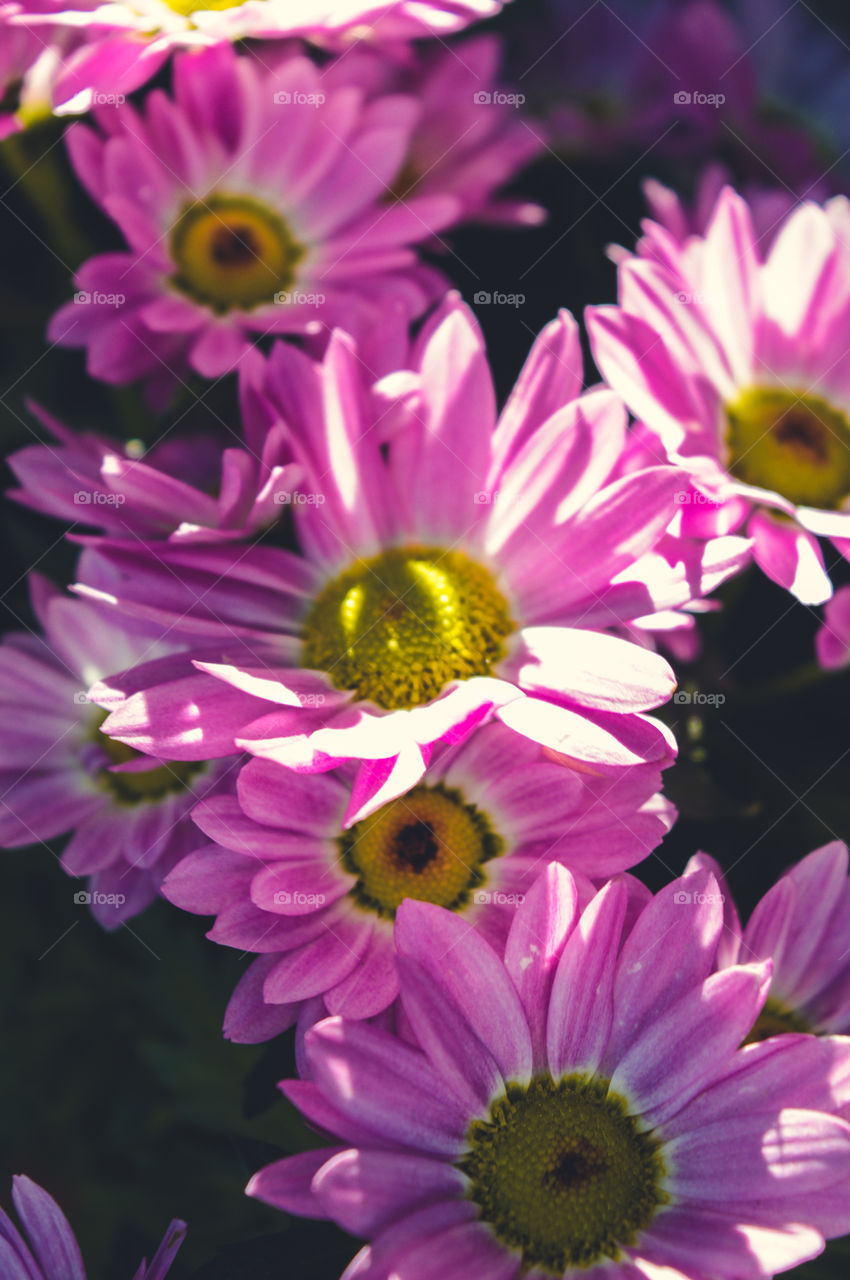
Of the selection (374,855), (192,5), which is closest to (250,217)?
(192,5)

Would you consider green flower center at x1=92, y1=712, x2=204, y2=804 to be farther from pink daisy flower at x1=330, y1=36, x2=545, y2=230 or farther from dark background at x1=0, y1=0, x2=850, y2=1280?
pink daisy flower at x1=330, y1=36, x2=545, y2=230

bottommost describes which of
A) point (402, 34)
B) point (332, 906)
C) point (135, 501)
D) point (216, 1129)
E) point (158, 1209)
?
point (158, 1209)

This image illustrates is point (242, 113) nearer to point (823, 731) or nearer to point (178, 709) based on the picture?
point (178, 709)

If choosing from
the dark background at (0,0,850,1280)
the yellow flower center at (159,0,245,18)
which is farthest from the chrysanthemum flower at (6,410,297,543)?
the yellow flower center at (159,0,245,18)

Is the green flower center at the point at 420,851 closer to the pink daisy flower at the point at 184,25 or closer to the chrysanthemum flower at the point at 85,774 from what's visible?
the chrysanthemum flower at the point at 85,774

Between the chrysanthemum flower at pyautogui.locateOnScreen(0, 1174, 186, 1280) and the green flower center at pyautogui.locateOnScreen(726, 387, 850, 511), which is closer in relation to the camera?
the chrysanthemum flower at pyautogui.locateOnScreen(0, 1174, 186, 1280)

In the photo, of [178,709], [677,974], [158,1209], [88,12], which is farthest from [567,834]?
[88,12]

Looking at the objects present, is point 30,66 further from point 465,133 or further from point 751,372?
point 751,372
